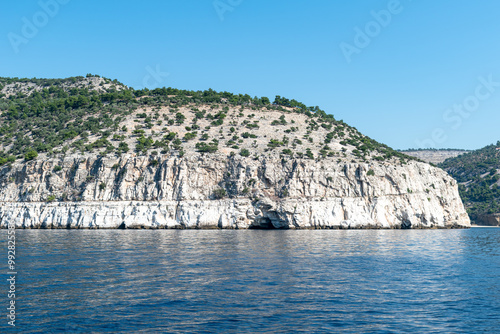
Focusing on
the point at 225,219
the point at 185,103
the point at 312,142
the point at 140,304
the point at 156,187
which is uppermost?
the point at 185,103

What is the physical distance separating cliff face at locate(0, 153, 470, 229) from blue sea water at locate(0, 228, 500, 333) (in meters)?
32.6

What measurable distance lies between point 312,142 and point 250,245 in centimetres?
5149

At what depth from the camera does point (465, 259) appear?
34219 millimetres

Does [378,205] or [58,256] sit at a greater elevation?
[378,205]

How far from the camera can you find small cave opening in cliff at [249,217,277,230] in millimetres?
69938

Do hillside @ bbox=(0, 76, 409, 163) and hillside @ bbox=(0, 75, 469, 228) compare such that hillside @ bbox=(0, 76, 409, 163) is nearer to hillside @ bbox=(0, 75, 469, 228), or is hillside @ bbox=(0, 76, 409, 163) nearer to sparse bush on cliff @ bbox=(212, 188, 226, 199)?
hillside @ bbox=(0, 75, 469, 228)

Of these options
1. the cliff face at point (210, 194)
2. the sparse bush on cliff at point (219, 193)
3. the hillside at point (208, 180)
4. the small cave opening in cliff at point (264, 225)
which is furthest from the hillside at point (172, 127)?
the small cave opening in cliff at point (264, 225)

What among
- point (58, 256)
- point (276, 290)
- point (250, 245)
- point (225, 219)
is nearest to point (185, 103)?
point (225, 219)

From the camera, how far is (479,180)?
5812 inches

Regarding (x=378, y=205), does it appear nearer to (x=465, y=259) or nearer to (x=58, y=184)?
(x=465, y=259)

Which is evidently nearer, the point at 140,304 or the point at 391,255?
the point at 140,304

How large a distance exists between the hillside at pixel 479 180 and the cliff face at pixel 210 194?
58670 mm

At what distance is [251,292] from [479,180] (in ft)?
490

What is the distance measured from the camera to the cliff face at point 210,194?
224 ft
